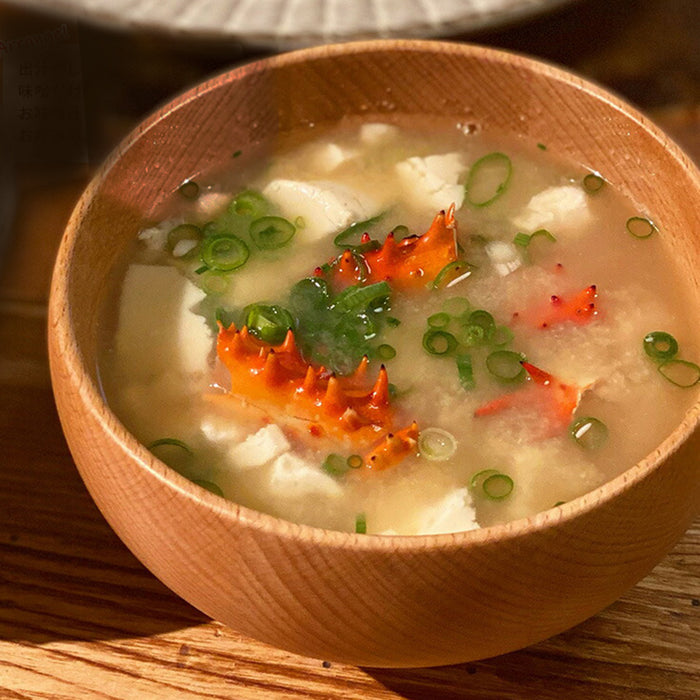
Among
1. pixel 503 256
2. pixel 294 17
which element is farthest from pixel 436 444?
pixel 294 17

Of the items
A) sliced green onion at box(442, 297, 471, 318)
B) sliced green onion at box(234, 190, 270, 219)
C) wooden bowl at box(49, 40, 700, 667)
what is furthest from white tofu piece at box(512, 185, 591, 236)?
sliced green onion at box(234, 190, 270, 219)

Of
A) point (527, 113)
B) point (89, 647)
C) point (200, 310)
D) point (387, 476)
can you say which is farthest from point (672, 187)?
point (89, 647)

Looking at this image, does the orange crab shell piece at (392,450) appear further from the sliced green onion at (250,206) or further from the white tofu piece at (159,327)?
the sliced green onion at (250,206)

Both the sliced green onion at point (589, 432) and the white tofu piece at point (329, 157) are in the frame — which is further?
the white tofu piece at point (329, 157)

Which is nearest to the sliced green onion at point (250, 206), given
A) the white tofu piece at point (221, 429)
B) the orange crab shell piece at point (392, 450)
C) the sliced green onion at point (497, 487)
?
the white tofu piece at point (221, 429)

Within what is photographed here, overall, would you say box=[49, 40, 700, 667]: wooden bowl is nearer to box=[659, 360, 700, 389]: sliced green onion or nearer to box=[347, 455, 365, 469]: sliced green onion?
box=[659, 360, 700, 389]: sliced green onion

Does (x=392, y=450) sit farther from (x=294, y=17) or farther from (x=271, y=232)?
(x=294, y=17)
